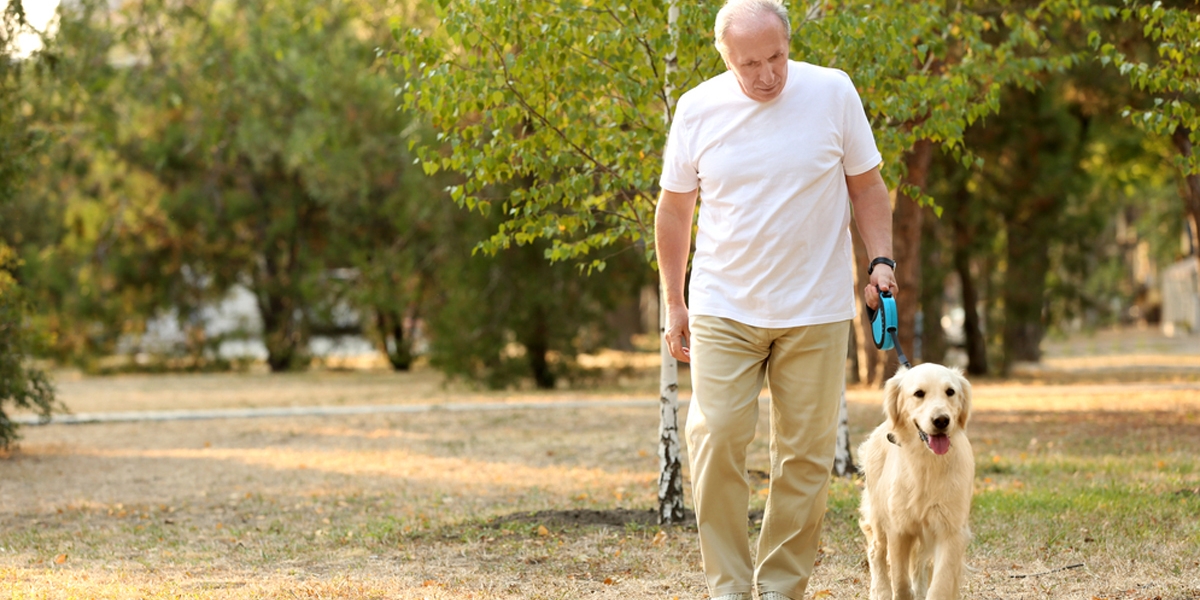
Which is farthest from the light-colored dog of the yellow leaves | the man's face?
the yellow leaves

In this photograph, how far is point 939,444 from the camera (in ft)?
13.5

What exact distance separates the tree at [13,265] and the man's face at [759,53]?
25.2 ft

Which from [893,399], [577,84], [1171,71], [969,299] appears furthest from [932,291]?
[893,399]

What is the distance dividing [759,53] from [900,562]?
6.35ft

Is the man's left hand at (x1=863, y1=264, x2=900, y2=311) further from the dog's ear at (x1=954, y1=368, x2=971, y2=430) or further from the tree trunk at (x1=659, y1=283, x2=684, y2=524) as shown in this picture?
the tree trunk at (x1=659, y1=283, x2=684, y2=524)

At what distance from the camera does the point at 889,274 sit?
411cm

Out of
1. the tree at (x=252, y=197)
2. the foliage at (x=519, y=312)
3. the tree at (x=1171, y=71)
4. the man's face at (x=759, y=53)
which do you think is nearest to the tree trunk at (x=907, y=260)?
the foliage at (x=519, y=312)

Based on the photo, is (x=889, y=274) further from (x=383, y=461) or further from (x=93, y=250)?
(x=93, y=250)

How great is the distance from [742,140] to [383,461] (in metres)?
7.57

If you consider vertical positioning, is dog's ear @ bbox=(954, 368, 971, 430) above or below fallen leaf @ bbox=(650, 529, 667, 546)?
above

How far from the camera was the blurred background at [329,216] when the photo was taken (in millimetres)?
15672

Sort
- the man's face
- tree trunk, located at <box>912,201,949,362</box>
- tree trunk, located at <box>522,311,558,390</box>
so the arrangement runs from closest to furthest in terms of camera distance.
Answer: the man's face
tree trunk, located at <box>522,311,558,390</box>
tree trunk, located at <box>912,201,949,362</box>

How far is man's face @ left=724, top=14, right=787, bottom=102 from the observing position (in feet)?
12.5

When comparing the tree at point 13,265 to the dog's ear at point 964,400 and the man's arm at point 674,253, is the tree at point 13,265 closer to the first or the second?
the man's arm at point 674,253
